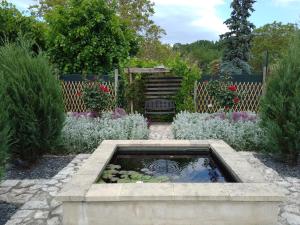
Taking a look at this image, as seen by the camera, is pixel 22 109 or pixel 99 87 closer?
pixel 22 109

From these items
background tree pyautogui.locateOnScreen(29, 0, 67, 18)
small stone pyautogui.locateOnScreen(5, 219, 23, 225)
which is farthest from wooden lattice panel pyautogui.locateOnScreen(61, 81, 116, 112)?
background tree pyautogui.locateOnScreen(29, 0, 67, 18)

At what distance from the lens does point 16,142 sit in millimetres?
4312

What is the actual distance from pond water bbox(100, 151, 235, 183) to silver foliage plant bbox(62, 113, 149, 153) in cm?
133

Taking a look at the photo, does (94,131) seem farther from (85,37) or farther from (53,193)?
(85,37)

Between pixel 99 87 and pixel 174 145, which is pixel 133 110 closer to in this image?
pixel 99 87

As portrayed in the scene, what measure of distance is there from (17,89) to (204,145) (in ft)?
8.75

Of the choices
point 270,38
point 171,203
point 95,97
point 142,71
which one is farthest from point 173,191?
point 270,38

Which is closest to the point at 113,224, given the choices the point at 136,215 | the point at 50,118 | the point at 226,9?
the point at 136,215

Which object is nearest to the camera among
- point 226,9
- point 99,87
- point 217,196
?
point 217,196

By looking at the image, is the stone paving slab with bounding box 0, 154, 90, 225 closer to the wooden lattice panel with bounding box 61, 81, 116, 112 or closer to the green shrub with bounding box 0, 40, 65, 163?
the green shrub with bounding box 0, 40, 65, 163

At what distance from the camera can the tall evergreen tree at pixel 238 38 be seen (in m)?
13.5

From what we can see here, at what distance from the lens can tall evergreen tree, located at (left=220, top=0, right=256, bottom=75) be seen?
44.1 feet

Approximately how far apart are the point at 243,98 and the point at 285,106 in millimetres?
4682

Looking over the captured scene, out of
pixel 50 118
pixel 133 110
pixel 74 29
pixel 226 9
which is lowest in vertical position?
pixel 133 110
